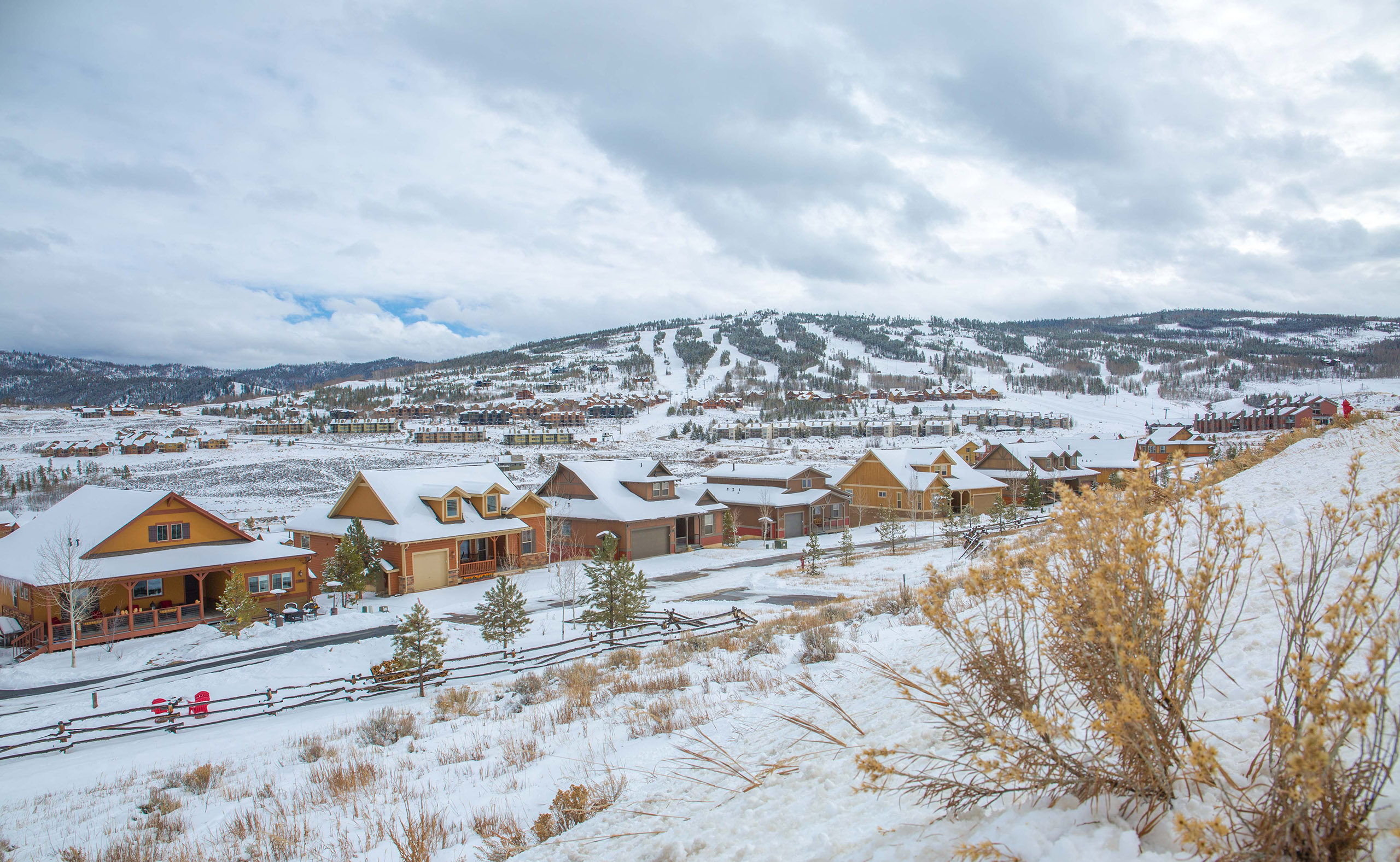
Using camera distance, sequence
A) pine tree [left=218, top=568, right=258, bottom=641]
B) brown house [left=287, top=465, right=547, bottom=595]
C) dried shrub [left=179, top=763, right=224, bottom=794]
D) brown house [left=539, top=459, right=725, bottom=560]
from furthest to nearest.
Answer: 1. brown house [left=539, top=459, right=725, bottom=560]
2. brown house [left=287, top=465, right=547, bottom=595]
3. pine tree [left=218, top=568, right=258, bottom=641]
4. dried shrub [left=179, top=763, right=224, bottom=794]

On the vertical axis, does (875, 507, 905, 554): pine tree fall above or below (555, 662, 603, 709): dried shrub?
below

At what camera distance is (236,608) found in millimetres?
22141

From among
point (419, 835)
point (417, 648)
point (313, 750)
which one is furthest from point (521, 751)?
point (417, 648)

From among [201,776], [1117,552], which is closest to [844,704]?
[1117,552]

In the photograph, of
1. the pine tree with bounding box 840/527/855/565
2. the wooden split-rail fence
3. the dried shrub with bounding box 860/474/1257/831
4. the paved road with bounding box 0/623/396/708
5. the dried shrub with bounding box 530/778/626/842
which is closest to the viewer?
the dried shrub with bounding box 860/474/1257/831

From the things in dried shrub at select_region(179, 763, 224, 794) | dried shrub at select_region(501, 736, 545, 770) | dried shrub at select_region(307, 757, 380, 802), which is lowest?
dried shrub at select_region(179, 763, 224, 794)

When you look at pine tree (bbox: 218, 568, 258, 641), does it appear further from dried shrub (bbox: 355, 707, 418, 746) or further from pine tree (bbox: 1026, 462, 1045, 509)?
pine tree (bbox: 1026, 462, 1045, 509)

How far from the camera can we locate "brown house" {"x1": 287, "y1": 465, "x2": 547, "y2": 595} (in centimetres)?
3116

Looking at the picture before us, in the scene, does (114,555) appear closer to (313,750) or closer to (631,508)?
(313,750)

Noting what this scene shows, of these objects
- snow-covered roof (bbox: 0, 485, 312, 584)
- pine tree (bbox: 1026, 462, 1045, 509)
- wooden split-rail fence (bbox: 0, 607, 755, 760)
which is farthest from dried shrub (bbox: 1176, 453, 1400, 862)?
pine tree (bbox: 1026, 462, 1045, 509)

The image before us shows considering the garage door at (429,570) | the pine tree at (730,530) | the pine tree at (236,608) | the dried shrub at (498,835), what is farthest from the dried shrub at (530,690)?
the pine tree at (730,530)

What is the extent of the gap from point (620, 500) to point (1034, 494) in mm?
31298

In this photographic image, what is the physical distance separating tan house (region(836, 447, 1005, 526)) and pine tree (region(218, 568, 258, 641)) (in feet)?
131

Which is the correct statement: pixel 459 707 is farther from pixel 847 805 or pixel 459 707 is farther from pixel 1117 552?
pixel 1117 552
